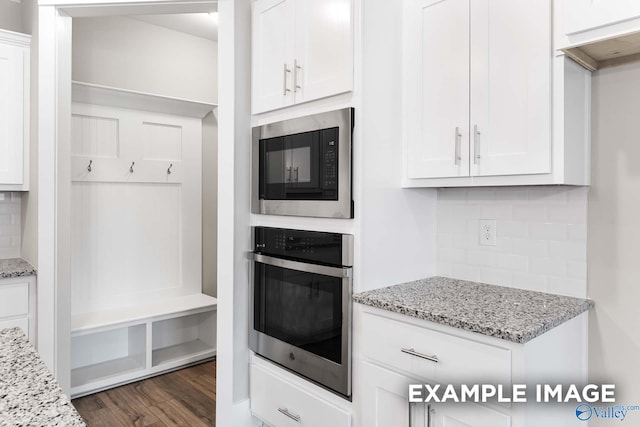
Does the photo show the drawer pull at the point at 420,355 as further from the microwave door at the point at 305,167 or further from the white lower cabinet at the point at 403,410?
the microwave door at the point at 305,167

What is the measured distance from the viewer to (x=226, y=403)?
219 cm

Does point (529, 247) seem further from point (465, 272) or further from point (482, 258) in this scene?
point (465, 272)

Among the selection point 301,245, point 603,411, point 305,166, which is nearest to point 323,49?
point 305,166

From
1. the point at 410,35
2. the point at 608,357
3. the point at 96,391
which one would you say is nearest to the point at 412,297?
the point at 608,357

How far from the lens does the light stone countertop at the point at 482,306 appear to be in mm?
1348

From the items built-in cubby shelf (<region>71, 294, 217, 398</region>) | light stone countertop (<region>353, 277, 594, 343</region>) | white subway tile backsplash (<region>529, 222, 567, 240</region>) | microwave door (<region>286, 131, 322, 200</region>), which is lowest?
built-in cubby shelf (<region>71, 294, 217, 398</region>)

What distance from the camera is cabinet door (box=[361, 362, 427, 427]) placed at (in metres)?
1.53

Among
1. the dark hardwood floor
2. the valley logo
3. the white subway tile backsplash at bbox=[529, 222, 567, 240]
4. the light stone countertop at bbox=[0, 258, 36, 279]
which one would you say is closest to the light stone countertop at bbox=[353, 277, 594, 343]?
the white subway tile backsplash at bbox=[529, 222, 567, 240]

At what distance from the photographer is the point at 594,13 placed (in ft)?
4.44

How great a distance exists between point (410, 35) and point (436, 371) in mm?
1384

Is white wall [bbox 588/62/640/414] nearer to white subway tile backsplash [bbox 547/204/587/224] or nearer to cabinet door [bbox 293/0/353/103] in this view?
white subway tile backsplash [bbox 547/204/587/224]

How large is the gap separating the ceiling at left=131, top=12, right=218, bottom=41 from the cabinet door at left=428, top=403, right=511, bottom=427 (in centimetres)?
307

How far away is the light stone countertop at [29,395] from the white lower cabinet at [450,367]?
1108 millimetres

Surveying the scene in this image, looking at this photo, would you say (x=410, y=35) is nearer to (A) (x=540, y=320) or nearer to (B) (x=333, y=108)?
(B) (x=333, y=108)
